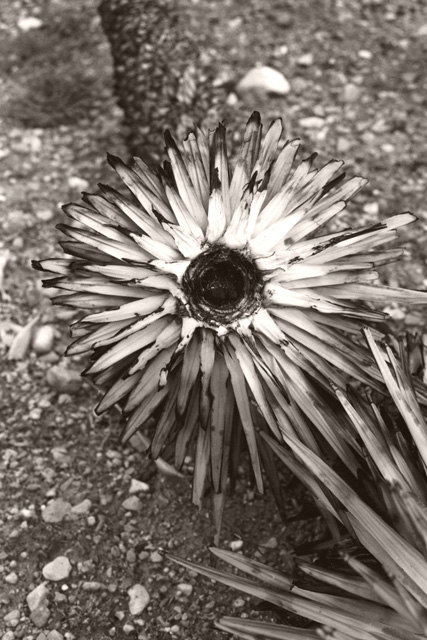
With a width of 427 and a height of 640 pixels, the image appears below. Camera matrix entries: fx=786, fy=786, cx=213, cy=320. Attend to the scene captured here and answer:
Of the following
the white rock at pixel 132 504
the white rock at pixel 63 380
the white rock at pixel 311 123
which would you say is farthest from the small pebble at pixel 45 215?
the white rock at pixel 132 504

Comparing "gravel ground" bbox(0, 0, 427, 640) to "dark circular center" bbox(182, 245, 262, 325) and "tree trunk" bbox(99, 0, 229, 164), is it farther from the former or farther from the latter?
"dark circular center" bbox(182, 245, 262, 325)

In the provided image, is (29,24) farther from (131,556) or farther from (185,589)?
(185,589)

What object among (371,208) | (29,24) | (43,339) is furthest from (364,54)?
(43,339)

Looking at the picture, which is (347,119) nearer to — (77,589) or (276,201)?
(276,201)

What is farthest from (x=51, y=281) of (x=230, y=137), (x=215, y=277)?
(x=230, y=137)

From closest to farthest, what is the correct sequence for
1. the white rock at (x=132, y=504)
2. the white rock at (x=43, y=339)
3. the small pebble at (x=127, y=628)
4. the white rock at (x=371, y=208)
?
the small pebble at (x=127, y=628), the white rock at (x=132, y=504), the white rock at (x=43, y=339), the white rock at (x=371, y=208)

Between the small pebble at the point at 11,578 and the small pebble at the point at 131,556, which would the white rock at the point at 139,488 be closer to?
the small pebble at the point at 131,556
